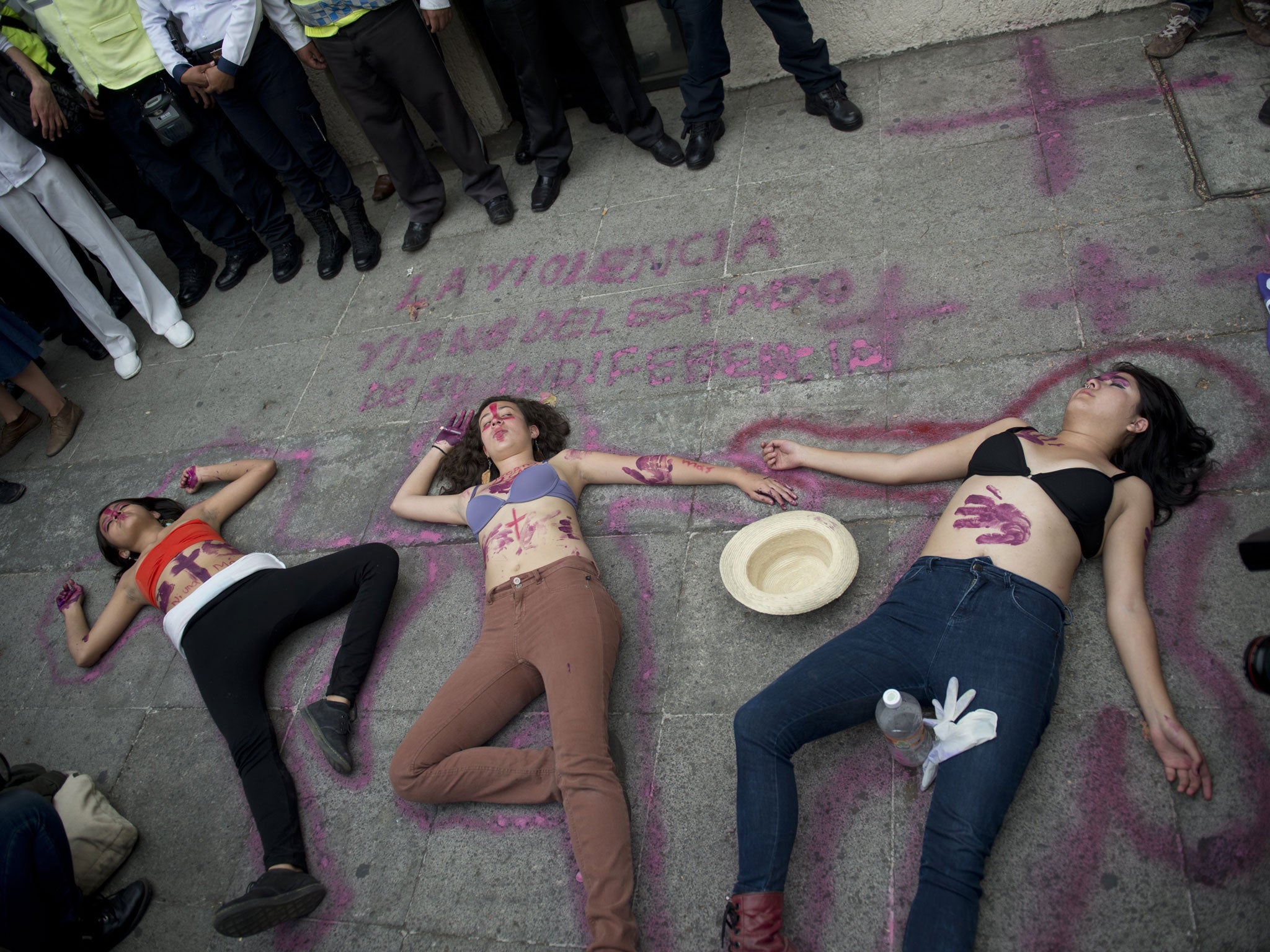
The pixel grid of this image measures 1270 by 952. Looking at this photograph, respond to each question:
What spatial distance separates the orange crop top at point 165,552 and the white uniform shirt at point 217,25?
9.59ft

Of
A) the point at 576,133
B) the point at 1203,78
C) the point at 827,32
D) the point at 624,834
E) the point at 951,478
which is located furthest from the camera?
the point at 576,133

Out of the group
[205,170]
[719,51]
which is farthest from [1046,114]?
[205,170]

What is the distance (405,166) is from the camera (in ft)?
18.6

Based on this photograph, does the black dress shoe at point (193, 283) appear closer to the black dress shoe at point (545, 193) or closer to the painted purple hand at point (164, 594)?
the black dress shoe at point (545, 193)

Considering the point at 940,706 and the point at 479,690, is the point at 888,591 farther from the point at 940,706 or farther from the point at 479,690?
the point at 479,690

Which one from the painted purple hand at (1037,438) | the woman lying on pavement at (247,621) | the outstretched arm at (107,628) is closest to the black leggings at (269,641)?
the woman lying on pavement at (247,621)

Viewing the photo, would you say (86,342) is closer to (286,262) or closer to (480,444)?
(286,262)

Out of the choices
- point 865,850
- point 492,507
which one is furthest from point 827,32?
point 865,850

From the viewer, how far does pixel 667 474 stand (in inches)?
147

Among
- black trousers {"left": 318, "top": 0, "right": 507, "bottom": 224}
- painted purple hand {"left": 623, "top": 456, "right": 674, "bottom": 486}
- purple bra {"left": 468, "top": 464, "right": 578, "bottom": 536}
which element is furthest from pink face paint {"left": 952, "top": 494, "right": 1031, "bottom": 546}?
black trousers {"left": 318, "top": 0, "right": 507, "bottom": 224}

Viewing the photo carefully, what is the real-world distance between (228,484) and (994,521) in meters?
4.12

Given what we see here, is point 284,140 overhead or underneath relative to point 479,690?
overhead

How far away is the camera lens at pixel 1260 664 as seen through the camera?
6.83 ft

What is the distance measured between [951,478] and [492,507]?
6.33ft
